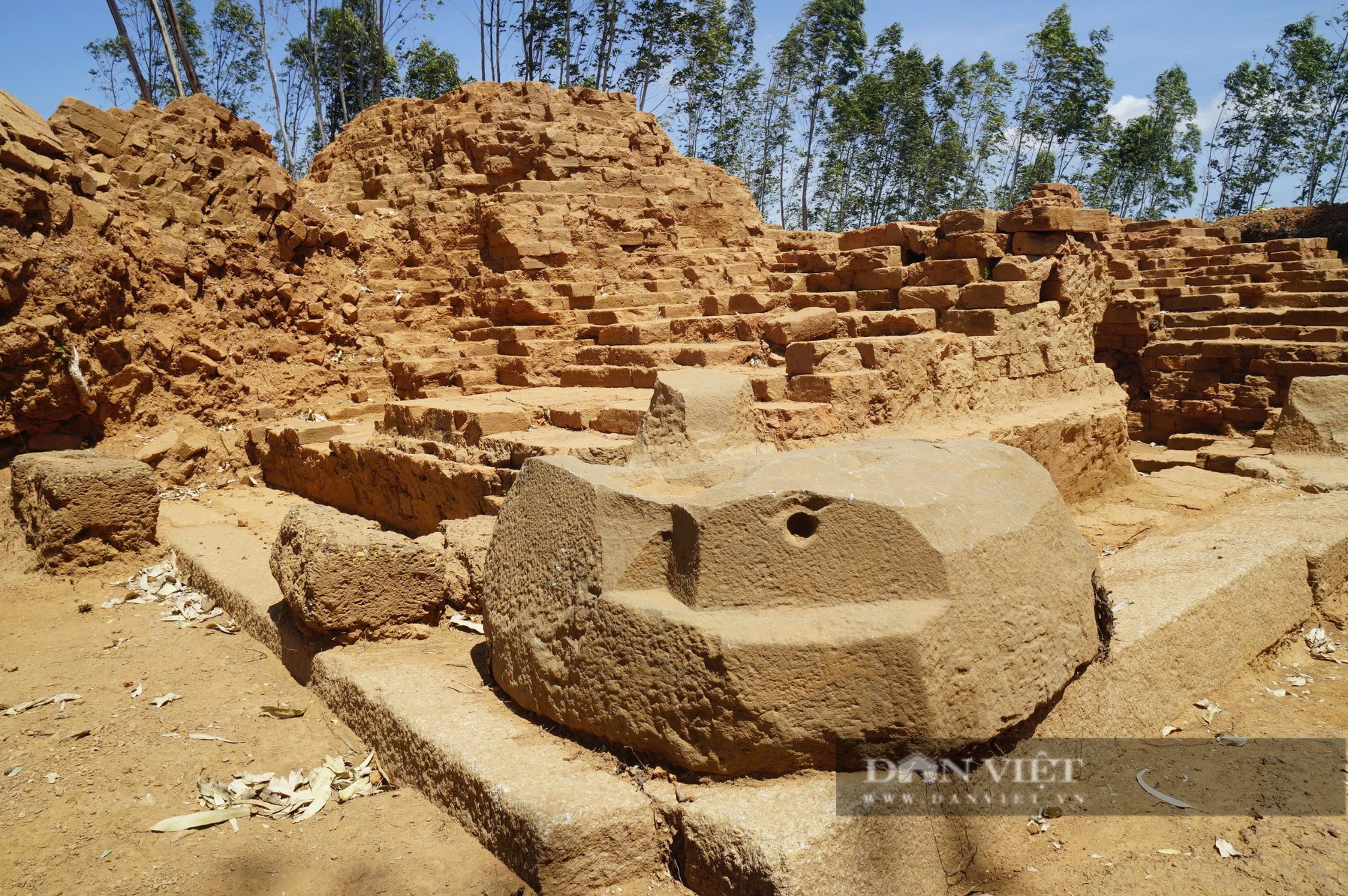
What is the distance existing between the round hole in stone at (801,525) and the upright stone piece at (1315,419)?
5.46 m

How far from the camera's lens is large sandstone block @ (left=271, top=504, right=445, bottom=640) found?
3.15m

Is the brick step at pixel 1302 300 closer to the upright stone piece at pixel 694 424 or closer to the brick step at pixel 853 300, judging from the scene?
the brick step at pixel 853 300

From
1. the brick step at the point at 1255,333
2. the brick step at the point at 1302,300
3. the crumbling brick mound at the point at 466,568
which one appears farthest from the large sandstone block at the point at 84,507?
the brick step at the point at 1302,300

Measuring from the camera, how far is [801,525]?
2.13 m

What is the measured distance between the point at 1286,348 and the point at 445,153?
425 inches

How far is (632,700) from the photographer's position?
217 centimetres

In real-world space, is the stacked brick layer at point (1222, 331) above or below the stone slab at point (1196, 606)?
above

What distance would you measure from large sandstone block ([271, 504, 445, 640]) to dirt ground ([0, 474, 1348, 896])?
37 cm

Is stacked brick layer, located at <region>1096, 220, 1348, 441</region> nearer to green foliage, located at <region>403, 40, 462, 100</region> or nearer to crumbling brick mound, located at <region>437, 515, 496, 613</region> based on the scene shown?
crumbling brick mound, located at <region>437, 515, 496, 613</region>

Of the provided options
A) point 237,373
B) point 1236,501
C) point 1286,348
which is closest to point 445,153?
point 237,373

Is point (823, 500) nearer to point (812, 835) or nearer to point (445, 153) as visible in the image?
point (812, 835)

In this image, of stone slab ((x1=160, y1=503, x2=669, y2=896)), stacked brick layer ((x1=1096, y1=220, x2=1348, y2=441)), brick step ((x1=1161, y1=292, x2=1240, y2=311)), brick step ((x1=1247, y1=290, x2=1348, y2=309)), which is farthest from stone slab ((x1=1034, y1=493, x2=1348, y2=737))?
brick step ((x1=1161, y1=292, x2=1240, y2=311))

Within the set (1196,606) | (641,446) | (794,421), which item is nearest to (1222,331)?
(794,421)

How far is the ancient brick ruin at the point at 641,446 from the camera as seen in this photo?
205 cm
